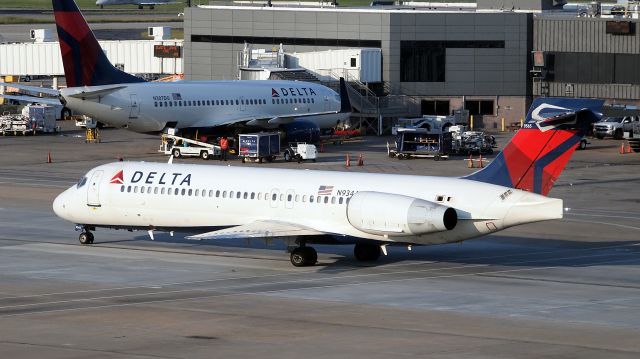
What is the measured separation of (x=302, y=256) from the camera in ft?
137

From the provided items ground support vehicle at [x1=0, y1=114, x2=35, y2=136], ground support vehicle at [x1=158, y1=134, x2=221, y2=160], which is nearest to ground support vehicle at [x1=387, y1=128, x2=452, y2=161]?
ground support vehicle at [x1=158, y1=134, x2=221, y2=160]

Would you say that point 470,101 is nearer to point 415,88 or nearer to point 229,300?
point 415,88

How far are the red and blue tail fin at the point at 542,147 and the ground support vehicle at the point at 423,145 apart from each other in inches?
1398

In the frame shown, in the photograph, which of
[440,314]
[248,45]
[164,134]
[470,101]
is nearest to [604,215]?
[440,314]

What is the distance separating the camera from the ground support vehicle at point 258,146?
244 feet

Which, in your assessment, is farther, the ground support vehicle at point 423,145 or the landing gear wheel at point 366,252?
the ground support vehicle at point 423,145

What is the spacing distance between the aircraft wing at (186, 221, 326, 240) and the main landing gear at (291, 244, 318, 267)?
0.71 metres

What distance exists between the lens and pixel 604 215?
2196 inches

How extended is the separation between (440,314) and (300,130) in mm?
47359

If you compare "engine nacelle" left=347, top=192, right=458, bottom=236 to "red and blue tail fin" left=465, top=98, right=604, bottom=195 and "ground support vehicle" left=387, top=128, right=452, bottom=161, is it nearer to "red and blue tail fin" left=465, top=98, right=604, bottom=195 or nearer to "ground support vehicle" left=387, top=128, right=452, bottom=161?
"red and blue tail fin" left=465, top=98, right=604, bottom=195

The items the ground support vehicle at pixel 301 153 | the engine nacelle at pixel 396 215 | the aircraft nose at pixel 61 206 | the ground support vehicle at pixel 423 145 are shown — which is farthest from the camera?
the ground support vehicle at pixel 423 145

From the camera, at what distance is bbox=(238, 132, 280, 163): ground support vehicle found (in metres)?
74.5

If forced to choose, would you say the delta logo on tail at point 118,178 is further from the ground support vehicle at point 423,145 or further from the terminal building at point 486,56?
the terminal building at point 486,56

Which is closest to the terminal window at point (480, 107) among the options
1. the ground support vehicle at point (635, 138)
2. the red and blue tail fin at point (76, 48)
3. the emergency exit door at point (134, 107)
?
the ground support vehicle at point (635, 138)
